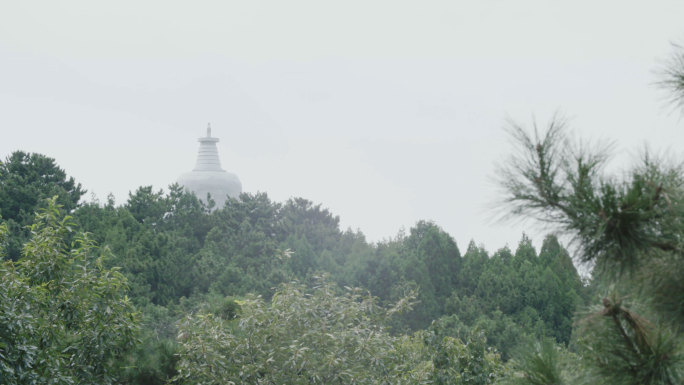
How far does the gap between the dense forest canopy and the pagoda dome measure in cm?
2623

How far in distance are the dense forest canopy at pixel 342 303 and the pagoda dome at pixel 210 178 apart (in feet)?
86.0

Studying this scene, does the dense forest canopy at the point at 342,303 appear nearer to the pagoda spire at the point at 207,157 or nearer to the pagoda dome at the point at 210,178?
the pagoda dome at the point at 210,178

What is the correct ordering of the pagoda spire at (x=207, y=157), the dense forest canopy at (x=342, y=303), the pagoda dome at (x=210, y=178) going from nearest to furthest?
1. the dense forest canopy at (x=342, y=303)
2. the pagoda dome at (x=210, y=178)
3. the pagoda spire at (x=207, y=157)

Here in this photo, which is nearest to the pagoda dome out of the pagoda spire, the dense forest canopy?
the pagoda spire

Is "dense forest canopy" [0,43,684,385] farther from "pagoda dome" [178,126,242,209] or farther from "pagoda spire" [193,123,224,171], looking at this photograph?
"pagoda spire" [193,123,224,171]

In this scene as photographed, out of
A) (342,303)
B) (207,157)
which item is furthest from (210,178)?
(342,303)

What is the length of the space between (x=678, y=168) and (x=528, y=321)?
74.3 feet

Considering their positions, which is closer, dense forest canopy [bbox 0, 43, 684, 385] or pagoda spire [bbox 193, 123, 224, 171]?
dense forest canopy [bbox 0, 43, 684, 385]

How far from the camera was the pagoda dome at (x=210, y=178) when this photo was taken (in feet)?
175

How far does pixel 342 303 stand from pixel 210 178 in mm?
45458

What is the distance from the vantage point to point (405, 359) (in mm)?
10625

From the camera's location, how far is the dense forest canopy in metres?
2.44

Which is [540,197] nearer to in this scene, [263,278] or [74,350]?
[74,350]

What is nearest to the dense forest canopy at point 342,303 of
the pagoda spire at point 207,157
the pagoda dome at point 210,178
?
the pagoda dome at point 210,178
